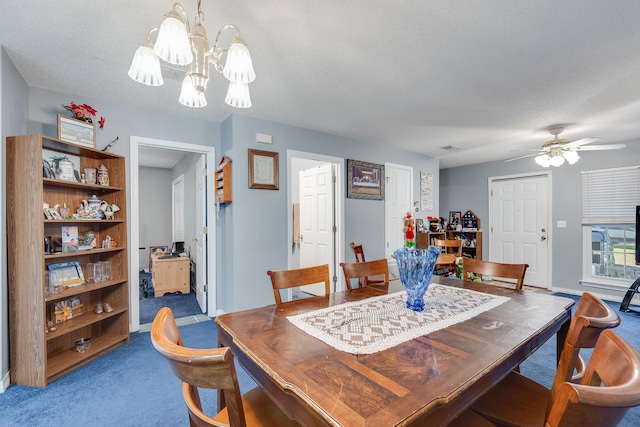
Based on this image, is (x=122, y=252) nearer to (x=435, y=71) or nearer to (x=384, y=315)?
(x=384, y=315)

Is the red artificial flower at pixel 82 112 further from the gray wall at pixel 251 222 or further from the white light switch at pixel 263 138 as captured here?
the white light switch at pixel 263 138

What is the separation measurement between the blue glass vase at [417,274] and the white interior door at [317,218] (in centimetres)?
272

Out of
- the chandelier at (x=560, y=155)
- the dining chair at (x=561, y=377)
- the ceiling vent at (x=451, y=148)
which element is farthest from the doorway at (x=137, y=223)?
the chandelier at (x=560, y=155)

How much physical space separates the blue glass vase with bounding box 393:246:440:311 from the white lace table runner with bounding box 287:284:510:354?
0.06m

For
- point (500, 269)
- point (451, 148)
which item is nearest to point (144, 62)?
point (500, 269)

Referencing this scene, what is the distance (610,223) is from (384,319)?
5.11 metres

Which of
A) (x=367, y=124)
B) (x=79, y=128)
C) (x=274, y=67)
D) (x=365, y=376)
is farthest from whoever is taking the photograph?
(x=367, y=124)

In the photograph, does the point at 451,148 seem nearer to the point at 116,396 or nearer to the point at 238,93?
the point at 238,93

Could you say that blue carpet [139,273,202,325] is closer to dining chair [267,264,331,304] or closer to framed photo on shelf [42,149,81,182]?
framed photo on shelf [42,149,81,182]

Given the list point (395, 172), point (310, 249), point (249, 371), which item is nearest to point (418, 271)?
point (249, 371)

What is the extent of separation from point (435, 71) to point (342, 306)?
1937 millimetres

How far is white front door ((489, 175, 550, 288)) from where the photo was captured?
5.07 meters

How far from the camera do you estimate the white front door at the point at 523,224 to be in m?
5.07

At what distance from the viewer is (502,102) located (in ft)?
9.42
